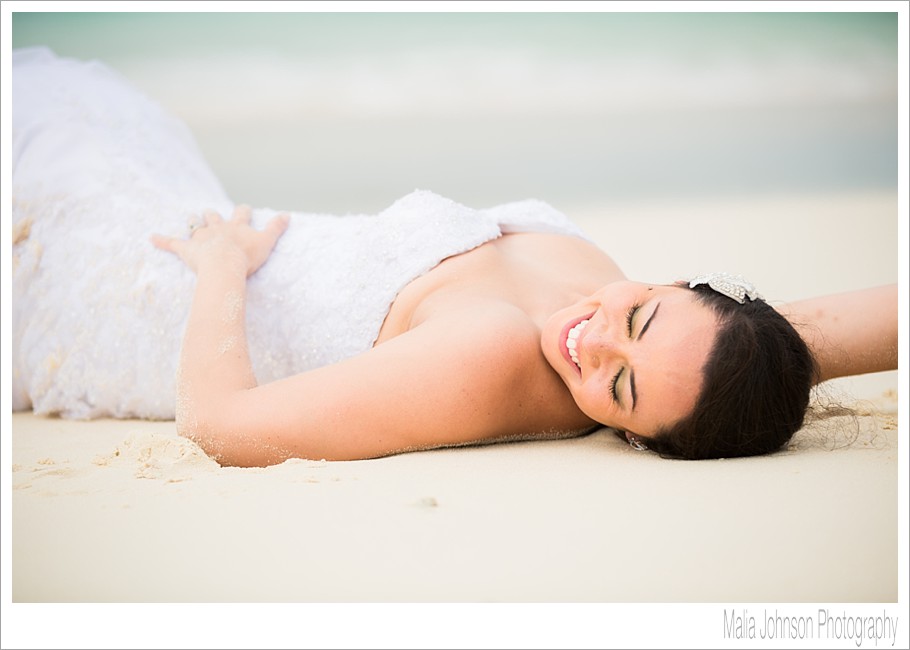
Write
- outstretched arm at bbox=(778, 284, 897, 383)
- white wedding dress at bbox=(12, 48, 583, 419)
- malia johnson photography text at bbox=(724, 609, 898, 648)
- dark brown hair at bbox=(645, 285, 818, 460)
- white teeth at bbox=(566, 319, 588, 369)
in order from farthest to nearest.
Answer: white wedding dress at bbox=(12, 48, 583, 419)
outstretched arm at bbox=(778, 284, 897, 383)
white teeth at bbox=(566, 319, 588, 369)
dark brown hair at bbox=(645, 285, 818, 460)
malia johnson photography text at bbox=(724, 609, 898, 648)

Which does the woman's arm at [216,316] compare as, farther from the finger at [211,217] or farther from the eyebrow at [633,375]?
the eyebrow at [633,375]

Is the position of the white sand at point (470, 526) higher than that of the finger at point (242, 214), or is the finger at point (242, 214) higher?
the finger at point (242, 214)

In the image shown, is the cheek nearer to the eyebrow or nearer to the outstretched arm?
the eyebrow

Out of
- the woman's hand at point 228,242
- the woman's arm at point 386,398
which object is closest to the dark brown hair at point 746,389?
the woman's arm at point 386,398

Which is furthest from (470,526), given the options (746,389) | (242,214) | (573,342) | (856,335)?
(242,214)

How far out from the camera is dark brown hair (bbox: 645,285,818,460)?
1.80 m

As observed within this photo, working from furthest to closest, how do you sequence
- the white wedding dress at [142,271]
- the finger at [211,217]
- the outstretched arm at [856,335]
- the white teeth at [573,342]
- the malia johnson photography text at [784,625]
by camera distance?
1. the finger at [211,217]
2. the white wedding dress at [142,271]
3. the outstretched arm at [856,335]
4. the white teeth at [573,342]
5. the malia johnson photography text at [784,625]

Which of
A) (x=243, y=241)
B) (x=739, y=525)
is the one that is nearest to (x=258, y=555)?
(x=739, y=525)

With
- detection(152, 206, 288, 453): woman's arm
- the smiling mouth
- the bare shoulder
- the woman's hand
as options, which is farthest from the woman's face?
the woman's hand

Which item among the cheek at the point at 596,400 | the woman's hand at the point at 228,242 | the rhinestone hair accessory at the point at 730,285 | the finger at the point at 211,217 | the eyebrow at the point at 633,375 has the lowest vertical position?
the cheek at the point at 596,400

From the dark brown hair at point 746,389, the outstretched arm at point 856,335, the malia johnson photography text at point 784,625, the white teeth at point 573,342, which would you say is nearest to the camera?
the malia johnson photography text at point 784,625

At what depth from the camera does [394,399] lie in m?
1.87

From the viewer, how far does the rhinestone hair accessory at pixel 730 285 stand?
6.25 ft

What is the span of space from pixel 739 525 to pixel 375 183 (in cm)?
493
